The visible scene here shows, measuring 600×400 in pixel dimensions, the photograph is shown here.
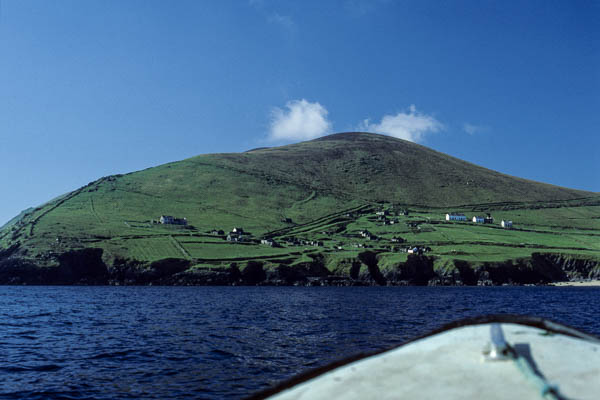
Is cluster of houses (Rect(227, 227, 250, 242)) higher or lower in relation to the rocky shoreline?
higher

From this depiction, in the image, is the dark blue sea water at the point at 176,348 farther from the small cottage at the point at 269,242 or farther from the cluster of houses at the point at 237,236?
the cluster of houses at the point at 237,236

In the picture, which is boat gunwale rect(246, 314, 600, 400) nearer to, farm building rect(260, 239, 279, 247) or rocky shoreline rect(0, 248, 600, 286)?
rocky shoreline rect(0, 248, 600, 286)

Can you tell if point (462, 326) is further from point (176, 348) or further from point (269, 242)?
point (269, 242)

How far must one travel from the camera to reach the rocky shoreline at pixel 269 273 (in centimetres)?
13325

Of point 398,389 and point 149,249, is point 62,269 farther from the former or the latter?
point 398,389

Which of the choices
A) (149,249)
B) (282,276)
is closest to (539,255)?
(282,276)

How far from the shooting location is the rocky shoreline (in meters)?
133

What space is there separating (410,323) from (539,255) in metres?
136

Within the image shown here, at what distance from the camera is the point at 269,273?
13588 cm

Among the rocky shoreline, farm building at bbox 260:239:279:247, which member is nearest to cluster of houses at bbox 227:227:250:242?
farm building at bbox 260:239:279:247

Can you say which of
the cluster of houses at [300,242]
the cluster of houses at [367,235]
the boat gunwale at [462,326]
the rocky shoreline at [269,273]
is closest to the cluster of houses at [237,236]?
the cluster of houses at [300,242]

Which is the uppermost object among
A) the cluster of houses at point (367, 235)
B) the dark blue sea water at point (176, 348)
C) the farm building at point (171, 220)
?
the farm building at point (171, 220)

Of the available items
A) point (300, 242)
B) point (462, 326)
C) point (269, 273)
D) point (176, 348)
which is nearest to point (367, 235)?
point (300, 242)

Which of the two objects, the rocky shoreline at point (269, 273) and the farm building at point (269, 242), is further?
the farm building at point (269, 242)
